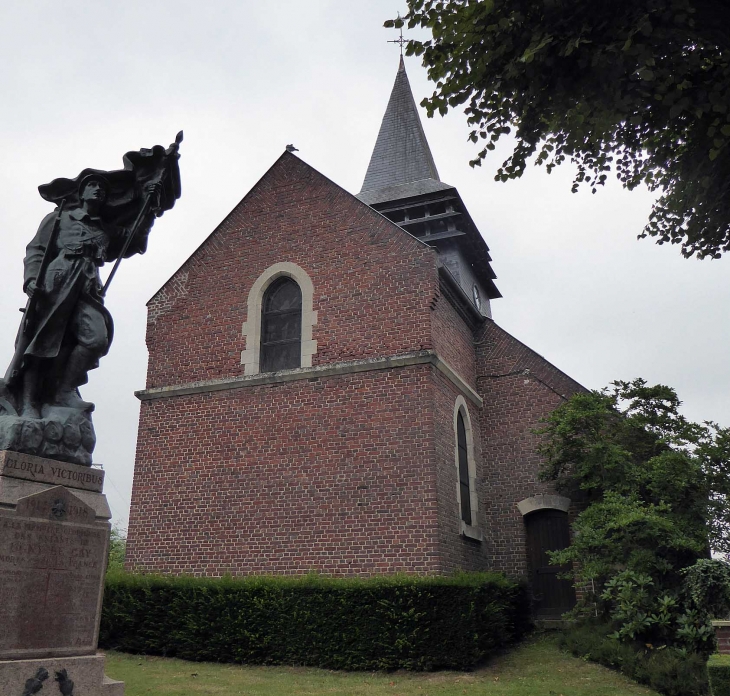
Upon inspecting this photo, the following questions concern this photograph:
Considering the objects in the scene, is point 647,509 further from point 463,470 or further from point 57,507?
point 57,507

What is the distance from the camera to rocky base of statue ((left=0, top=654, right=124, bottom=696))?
15.4 ft

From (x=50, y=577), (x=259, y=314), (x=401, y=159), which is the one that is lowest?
(x=50, y=577)

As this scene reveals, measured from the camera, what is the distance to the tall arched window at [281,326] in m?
14.2

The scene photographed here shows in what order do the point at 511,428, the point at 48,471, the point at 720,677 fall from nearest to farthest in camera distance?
1. the point at 48,471
2. the point at 720,677
3. the point at 511,428

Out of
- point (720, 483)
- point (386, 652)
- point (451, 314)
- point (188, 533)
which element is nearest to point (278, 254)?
Result: point (451, 314)

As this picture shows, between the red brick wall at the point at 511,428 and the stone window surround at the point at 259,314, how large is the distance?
4509mm

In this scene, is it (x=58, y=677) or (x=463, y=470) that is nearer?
(x=58, y=677)

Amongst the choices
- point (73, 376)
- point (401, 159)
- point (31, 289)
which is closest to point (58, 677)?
point (73, 376)

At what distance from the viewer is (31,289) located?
5848 millimetres

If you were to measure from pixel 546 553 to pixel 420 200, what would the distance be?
1002 centimetres

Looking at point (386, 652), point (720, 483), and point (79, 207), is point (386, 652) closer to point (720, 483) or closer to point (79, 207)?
point (720, 483)

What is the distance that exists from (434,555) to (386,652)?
1.85 m

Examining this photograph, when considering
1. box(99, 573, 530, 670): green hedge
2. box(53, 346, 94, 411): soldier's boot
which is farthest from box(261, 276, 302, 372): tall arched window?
box(53, 346, 94, 411): soldier's boot

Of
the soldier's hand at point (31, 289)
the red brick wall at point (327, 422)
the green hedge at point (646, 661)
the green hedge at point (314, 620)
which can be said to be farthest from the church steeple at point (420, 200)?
the soldier's hand at point (31, 289)
